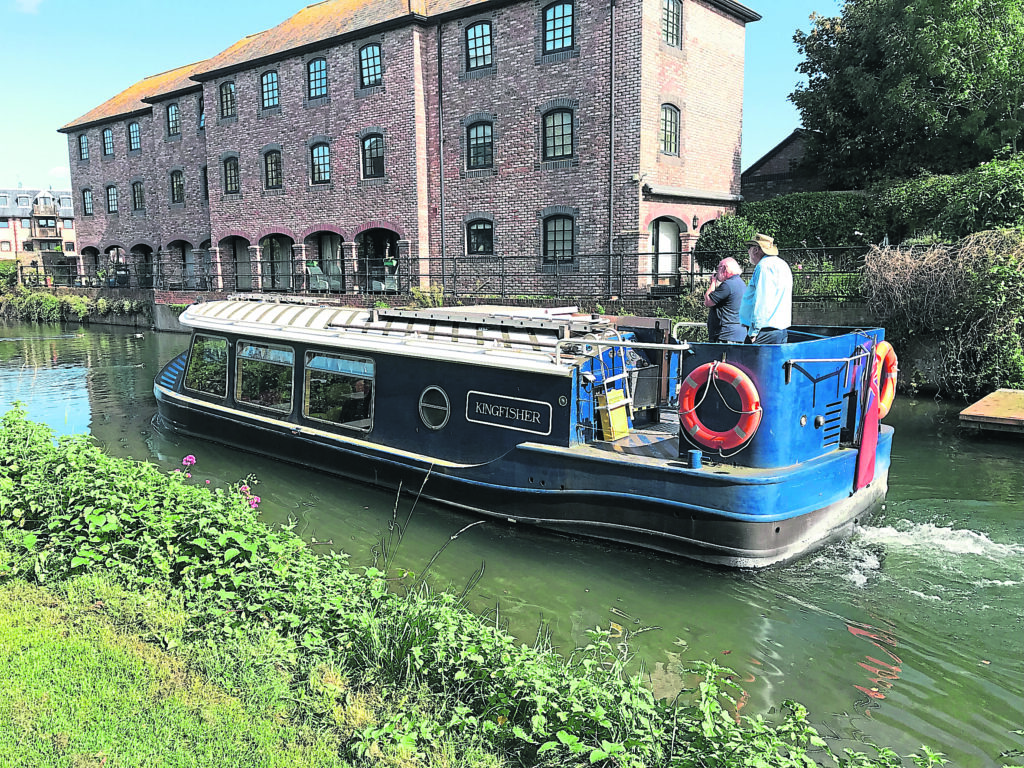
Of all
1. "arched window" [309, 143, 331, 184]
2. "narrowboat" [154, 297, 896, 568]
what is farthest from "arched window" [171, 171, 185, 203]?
"narrowboat" [154, 297, 896, 568]

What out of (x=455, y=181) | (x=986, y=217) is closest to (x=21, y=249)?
(x=455, y=181)

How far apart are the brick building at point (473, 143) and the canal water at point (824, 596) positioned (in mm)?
9449

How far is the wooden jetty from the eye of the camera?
10.7 metres

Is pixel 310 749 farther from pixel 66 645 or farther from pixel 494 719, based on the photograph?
pixel 66 645

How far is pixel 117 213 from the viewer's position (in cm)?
3747

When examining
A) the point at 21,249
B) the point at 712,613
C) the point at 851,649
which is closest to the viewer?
the point at 851,649

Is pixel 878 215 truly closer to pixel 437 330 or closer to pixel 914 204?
pixel 914 204

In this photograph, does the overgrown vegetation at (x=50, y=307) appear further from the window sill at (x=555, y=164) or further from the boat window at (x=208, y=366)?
the boat window at (x=208, y=366)

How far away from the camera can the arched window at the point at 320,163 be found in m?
26.0

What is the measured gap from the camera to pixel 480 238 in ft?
74.6

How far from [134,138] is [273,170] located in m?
12.8

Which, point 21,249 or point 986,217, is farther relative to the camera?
point 21,249

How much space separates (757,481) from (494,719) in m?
3.59

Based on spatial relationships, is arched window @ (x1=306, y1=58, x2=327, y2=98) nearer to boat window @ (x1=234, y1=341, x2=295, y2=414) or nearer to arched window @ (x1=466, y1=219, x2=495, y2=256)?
arched window @ (x1=466, y1=219, x2=495, y2=256)
